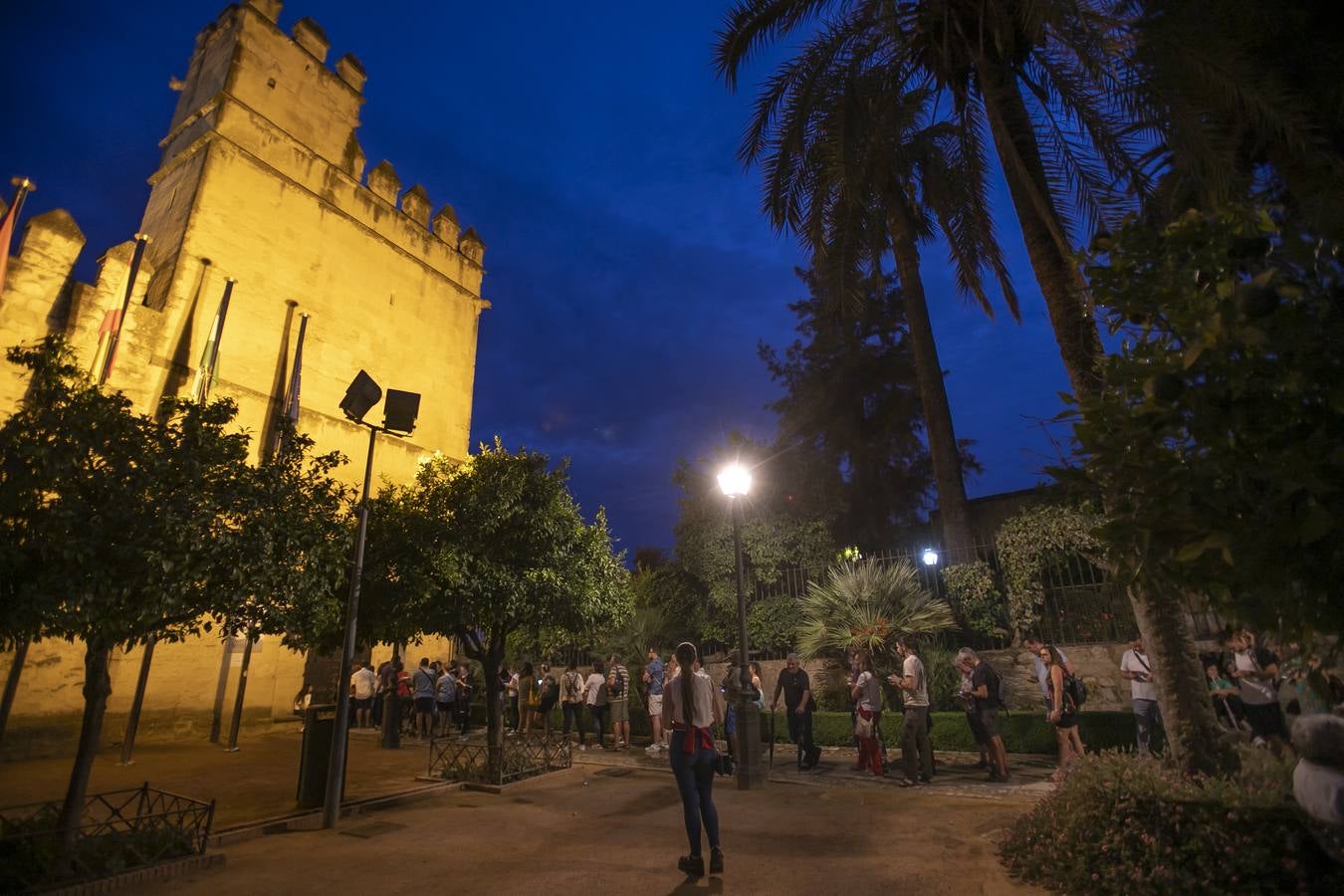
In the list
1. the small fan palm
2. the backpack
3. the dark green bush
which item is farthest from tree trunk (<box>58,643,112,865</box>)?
the small fan palm

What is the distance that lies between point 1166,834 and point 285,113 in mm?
27512

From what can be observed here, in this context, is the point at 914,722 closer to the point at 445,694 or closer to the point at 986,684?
the point at 986,684

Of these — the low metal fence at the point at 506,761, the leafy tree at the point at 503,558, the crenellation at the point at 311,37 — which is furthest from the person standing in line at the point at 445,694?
the crenellation at the point at 311,37

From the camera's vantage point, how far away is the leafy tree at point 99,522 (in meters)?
5.36

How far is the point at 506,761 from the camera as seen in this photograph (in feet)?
35.4

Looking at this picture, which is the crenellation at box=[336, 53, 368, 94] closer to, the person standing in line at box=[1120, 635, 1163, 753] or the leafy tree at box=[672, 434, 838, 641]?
the leafy tree at box=[672, 434, 838, 641]

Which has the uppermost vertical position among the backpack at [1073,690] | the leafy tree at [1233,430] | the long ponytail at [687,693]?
the leafy tree at [1233,430]

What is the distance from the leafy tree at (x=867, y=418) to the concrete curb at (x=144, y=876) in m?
20.7

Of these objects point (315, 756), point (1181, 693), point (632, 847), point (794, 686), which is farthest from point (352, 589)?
point (1181, 693)

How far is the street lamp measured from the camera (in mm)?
7867

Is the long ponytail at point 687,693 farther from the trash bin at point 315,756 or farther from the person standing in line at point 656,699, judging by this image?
the person standing in line at point 656,699

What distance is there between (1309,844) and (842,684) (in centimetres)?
1062

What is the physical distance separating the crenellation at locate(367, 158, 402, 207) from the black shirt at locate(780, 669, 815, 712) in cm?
2323

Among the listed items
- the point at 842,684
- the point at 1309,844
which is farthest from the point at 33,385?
the point at 842,684
